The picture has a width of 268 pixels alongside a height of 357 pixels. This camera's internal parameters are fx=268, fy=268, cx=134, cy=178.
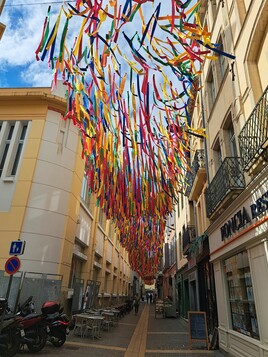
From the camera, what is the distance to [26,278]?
10.3 metres

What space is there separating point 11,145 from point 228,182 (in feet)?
33.2

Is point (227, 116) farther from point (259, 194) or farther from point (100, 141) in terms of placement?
point (100, 141)

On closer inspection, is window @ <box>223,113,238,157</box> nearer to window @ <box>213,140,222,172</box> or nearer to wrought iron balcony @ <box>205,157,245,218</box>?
wrought iron balcony @ <box>205,157,245,218</box>

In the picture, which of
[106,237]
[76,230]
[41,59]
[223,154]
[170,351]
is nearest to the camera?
[41,59]

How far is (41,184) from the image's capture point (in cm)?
1211

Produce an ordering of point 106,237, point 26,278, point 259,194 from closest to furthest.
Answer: point 259,194 → point 26,278 → point 106,237

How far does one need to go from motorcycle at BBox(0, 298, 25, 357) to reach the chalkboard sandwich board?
5656 mm

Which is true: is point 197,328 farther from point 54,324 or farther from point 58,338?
point 54,324

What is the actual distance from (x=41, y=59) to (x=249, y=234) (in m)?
6.06

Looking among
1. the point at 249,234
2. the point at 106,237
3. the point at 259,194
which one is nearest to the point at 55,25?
the point at 259,194

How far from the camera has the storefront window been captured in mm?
6785

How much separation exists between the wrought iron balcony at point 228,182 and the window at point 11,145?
8.97 meters

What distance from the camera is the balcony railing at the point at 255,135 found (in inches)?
222

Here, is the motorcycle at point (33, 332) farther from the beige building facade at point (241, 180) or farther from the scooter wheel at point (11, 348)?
the beige building facade at point (241, 180)
